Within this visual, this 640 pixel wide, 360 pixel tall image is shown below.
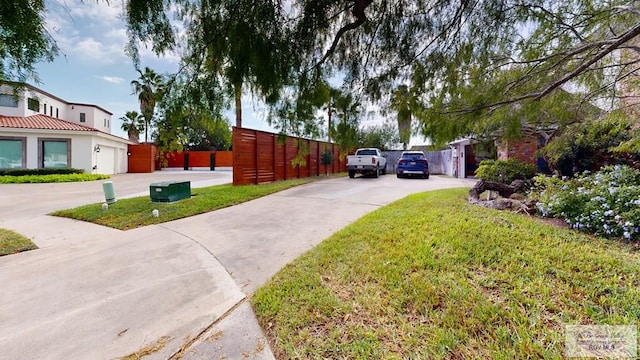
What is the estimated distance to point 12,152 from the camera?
15.7 m

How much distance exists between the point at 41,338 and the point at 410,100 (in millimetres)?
3796

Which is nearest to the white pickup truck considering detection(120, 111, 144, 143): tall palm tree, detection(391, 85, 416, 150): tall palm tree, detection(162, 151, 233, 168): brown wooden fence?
detection(391, 85, 416, 150): tall palm tree

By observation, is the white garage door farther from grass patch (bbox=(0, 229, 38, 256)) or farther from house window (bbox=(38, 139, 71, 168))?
grass patch (bbox=(0, 229, 38, 256))

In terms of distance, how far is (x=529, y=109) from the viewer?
3.50m

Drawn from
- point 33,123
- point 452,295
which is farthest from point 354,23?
point 33,123

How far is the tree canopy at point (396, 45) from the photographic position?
7.72 ft

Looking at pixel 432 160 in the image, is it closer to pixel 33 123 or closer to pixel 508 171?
pixel 508 171

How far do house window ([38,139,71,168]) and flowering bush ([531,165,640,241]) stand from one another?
22893mm

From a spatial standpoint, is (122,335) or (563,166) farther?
(563,166)

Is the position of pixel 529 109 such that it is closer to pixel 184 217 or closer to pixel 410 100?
pixel 410 100

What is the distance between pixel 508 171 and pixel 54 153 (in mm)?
23377

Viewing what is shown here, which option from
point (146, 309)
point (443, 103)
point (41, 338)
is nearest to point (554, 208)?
point (443, 103)

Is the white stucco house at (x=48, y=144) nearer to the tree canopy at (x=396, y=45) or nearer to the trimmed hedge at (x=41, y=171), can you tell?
the trimmed hedge at (x=41, y=171)

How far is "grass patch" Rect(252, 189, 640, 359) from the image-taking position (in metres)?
1.89
